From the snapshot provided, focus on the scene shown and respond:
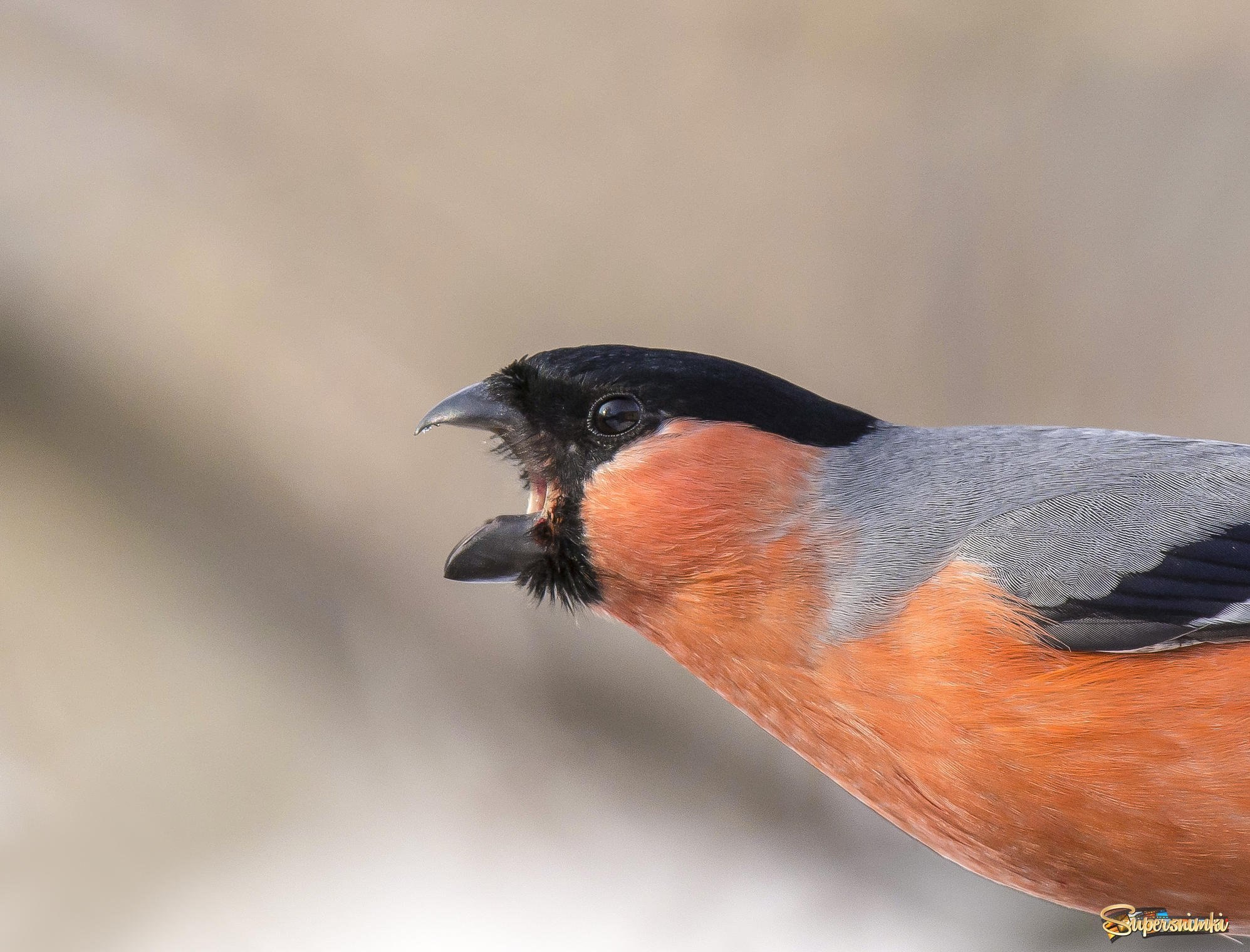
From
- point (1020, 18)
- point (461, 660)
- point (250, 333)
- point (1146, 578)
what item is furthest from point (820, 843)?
point (1020, 18)

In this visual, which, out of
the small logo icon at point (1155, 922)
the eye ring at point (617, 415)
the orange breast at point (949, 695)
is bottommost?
the small logo icon at point (1155, 922)

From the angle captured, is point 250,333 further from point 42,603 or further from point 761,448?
point 761,448

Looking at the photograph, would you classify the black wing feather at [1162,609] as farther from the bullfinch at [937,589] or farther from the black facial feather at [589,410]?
the black facial feather at [589,410]

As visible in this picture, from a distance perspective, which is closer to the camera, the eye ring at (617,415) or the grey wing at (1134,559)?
the grey wing at (1134,559)

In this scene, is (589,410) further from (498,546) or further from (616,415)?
(498,546)

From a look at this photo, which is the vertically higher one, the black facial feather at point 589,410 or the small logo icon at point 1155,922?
the black facial feather at point 589,410

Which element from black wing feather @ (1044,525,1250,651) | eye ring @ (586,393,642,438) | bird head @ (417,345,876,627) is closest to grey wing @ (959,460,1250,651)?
black wing feather @ (1044,525,1250,651)

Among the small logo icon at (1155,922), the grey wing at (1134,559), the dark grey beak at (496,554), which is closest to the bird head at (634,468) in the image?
the dark grey beak at (496,554)

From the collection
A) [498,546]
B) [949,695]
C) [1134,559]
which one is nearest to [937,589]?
[949,695]
